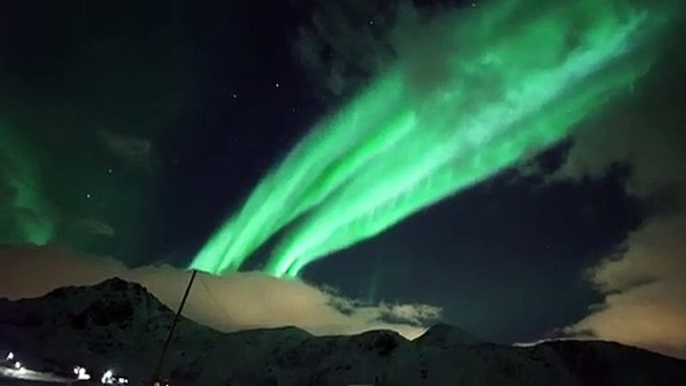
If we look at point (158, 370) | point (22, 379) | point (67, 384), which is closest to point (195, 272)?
point (158, 370)

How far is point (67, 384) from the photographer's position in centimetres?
12062

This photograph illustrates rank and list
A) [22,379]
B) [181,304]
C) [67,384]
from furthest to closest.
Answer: [67,384], [22,379], [181,304]

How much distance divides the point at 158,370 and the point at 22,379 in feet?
75.4

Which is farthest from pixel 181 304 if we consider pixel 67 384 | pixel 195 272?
pixel 67 384

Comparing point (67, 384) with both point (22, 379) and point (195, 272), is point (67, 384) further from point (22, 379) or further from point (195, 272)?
point (195, 272)

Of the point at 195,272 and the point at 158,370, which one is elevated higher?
the point at 195,272

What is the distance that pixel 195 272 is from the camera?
90.8 metres

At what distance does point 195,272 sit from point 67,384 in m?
43.1

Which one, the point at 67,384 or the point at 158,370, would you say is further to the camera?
the point at 67,384

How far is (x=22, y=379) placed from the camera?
104 metres

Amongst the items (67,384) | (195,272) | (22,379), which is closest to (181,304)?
(195,272)

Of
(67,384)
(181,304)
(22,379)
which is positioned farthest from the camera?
(67,384)

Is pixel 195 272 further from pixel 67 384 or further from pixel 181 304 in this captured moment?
pixel 67 384

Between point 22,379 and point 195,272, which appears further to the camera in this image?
point 22,379
